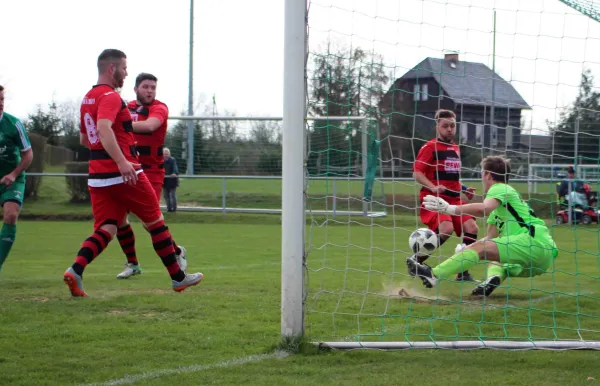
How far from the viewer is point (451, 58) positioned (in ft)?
16.2

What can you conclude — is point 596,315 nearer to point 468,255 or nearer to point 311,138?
point 468,255

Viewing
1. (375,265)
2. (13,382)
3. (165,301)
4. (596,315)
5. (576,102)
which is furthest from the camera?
(375,265)

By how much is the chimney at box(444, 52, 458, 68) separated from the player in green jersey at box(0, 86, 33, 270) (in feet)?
14.1

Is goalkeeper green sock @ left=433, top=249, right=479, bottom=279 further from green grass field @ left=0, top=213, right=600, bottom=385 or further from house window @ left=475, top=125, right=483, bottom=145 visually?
house window @ left=475, top=125, right=483, bottom=145

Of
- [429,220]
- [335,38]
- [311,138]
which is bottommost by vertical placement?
[429,220]

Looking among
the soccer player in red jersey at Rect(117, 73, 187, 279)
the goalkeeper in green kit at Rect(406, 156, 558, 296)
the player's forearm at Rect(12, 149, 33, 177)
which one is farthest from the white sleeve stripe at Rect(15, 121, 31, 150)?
the goalkeeper in green kit at Rect(406, 156, 558, 296)

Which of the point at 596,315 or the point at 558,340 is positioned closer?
the point at 558,340

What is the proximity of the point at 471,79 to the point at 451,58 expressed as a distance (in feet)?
0.75

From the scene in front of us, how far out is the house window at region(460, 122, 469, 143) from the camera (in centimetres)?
585

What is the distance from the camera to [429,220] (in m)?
7.93

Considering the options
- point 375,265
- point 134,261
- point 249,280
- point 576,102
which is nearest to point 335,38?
point 576,102

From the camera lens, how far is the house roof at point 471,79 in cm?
495

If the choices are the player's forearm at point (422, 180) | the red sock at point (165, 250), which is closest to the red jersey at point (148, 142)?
the red sock at point (165, 250)

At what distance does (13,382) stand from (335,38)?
2.71 m
